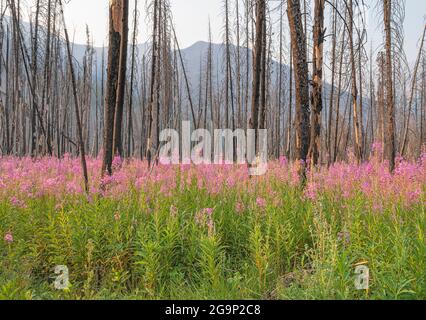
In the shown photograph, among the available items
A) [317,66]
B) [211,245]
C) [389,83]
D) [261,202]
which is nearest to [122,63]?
[261,202]

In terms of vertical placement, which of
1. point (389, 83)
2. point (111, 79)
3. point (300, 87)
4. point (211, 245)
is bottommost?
point (211, 245)

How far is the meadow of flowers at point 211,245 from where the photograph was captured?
305 cm

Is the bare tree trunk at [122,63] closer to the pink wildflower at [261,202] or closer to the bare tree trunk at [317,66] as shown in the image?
the pink wildflower at [261,202]

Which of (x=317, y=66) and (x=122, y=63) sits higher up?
(x=317, y=66)

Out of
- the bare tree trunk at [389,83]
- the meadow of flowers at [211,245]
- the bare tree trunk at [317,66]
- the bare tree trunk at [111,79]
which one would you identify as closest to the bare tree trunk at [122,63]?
the bare tree trunk at [111,79]

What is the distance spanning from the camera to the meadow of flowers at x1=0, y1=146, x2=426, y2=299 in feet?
10.0

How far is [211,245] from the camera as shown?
342 centimetres

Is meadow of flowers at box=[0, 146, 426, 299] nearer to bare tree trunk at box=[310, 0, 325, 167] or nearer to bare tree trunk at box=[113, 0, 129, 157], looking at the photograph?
bare tree trunk at box=[113, 0, 129, 157]

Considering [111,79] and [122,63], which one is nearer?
[111,79]

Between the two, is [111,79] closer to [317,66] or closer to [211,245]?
[211,245]

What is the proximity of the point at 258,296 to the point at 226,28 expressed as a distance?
2113 cm

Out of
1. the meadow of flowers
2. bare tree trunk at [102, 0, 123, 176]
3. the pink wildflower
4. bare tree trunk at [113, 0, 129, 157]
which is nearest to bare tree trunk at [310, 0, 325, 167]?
the meadow of flowers
